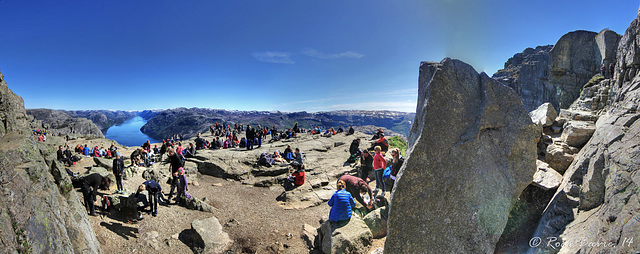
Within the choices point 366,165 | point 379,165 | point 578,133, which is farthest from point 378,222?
point 578,133

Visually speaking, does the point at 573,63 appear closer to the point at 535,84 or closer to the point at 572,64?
the point at 572,64

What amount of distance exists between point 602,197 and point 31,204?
535 inches

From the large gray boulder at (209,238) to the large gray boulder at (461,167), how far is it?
5.97m

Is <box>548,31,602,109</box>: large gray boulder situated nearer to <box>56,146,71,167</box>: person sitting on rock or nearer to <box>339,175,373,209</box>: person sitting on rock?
<box>339,175,373,209</box>: person sitting on rock

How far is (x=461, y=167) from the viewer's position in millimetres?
6035

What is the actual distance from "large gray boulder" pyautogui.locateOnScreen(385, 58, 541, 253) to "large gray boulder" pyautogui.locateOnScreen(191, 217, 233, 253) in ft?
19.6

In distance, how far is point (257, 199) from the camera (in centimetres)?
1348

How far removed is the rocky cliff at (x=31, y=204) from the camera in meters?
4.22

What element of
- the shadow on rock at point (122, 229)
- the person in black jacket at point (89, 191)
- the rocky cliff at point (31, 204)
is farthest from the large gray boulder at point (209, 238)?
the person in black jacket at point (89, 191)

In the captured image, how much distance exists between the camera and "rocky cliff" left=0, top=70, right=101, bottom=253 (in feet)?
13.9

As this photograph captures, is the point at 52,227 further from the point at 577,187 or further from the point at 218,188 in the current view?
the point at 577,187

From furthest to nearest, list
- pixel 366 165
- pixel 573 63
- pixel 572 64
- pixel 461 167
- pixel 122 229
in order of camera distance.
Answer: pixel 572 64 → pixel 573 63 → pixel 366 165 → pixel 122 229 → pixel 461 167

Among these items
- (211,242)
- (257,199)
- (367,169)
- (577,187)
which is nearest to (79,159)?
(257,199)

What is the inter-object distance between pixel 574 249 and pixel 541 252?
0.71m
